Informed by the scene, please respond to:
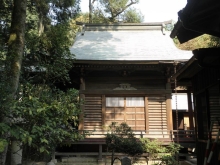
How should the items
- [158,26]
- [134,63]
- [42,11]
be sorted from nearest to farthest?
1. [42,11]
2. [134,63]
3. [158,26]

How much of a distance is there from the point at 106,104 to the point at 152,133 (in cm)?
227

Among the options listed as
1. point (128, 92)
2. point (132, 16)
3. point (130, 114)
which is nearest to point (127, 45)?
point (128, 92)

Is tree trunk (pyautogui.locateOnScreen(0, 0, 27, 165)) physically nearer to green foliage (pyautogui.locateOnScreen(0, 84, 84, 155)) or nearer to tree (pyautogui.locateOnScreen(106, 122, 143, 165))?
green foliage (pyautogui.locateOnScreen(0, 84, 84, 155))

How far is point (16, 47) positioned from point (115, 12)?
23.4m

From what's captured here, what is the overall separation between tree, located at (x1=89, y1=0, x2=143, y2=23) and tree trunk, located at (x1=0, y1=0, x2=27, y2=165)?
2145 centimetres

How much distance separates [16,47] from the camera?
5555 millimetres

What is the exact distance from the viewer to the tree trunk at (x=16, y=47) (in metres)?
5.11

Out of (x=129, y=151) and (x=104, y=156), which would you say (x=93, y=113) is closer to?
(x=104, y=156)

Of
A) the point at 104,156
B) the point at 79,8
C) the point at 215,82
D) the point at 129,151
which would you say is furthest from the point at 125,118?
the point at 215,82

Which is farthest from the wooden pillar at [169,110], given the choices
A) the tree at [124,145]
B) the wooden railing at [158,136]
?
the tree at [124,145]

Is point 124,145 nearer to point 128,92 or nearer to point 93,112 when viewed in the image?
point 93,112

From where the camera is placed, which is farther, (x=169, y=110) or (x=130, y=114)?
(x=130, y=114)

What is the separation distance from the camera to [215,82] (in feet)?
15.8

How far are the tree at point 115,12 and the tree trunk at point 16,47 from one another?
21449 mm
